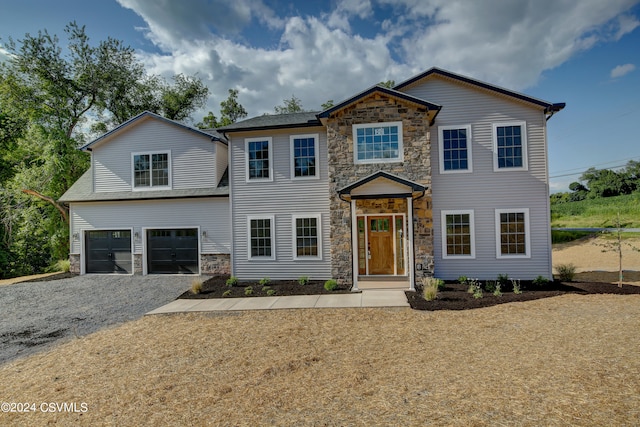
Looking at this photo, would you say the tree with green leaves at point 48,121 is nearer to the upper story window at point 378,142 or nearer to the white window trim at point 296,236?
the white window trim at point 296,236

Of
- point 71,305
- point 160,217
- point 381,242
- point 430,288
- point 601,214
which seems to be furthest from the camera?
point 601,214

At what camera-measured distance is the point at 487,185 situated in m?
11.2

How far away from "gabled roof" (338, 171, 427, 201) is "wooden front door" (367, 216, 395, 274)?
1919mm

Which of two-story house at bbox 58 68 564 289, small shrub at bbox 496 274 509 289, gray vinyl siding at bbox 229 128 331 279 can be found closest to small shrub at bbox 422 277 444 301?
two-story house at bbox 58 68 564 289

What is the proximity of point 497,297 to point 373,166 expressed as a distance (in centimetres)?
538

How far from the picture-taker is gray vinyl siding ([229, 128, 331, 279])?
39.3 ft

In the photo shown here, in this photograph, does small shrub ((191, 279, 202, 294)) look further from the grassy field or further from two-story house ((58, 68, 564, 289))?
the grassy field

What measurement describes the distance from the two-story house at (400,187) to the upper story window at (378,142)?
0.11 feet

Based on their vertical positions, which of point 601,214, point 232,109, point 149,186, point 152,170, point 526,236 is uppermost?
point 232,109

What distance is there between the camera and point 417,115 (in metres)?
10.5

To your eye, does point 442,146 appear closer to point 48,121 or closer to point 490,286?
point 490,286

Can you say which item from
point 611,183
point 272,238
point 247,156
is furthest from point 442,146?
point 611,183

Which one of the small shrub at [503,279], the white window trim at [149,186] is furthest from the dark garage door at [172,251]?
the small shrub at [503,279]

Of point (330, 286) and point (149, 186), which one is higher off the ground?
point (149, 186)
